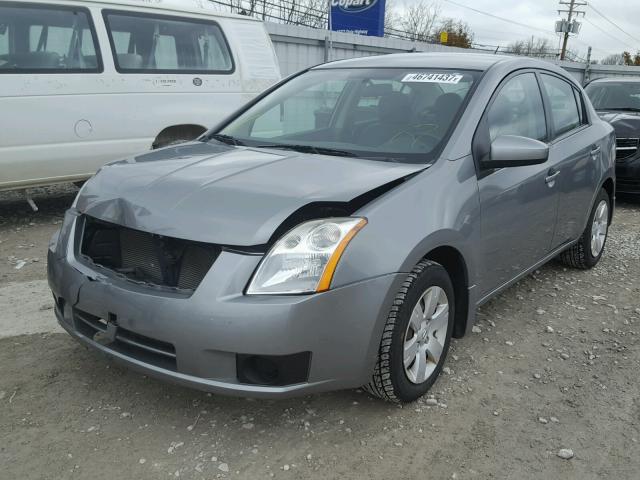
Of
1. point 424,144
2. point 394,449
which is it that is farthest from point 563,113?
point 394,449

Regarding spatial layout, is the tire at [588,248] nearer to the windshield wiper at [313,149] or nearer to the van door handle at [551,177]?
the van door handle at [551,177]

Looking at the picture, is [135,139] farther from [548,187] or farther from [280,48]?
[280,48]

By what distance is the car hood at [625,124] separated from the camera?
7.18 meters

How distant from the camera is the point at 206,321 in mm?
2178

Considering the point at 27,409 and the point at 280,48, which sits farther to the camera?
the point at 280,48

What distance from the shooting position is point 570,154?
12.8ft

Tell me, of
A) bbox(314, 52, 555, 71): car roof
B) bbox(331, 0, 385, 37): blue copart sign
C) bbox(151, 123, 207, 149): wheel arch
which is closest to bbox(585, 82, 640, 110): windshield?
bbox(314, 52, 555, 71): car roof

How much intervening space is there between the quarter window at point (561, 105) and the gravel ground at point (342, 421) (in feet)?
4.64

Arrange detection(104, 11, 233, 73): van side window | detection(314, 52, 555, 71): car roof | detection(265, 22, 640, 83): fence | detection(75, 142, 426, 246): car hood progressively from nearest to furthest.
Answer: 1. detection(75, 142, 426, 246): car hood
2. detection(314, 52, 555, 71): car roof
3. detection(104, 11, 233, 73): van side window
4. detection(265, 22, 640, 83): fence

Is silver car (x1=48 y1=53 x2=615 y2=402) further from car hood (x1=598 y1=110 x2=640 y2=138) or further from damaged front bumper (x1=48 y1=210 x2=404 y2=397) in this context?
car hood (x1=598 y1=110 x2=640 y2=138)

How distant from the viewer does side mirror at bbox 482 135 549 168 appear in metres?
2.93

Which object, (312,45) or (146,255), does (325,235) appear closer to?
(146,255)

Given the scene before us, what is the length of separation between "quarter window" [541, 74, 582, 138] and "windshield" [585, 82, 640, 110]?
4.49 m

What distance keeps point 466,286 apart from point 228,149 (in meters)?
1.46
